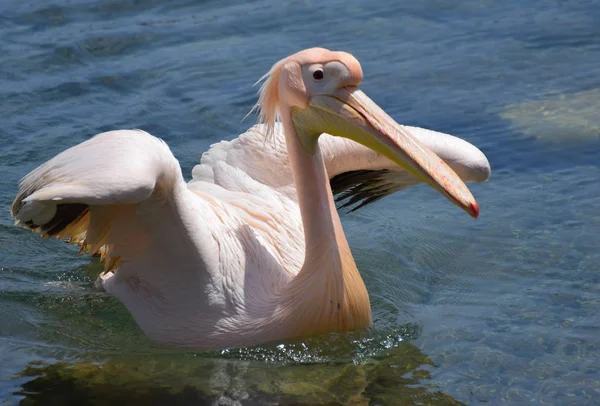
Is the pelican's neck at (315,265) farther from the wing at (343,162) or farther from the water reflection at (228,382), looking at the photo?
the wing at (343,162)

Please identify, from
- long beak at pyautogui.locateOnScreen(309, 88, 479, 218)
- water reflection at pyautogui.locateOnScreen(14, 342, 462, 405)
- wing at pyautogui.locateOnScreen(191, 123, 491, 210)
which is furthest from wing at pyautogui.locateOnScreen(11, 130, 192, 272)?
wing at pyautogui.locateOnScreen(191, 123, 491, 210)

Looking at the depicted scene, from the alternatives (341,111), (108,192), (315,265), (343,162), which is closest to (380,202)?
(343,162)

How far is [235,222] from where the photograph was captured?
477 centimetres

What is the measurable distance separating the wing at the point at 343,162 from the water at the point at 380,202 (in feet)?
1.67

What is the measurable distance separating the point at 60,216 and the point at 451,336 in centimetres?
186

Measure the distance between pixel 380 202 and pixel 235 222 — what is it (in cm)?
198

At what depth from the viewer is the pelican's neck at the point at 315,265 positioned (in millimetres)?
4473

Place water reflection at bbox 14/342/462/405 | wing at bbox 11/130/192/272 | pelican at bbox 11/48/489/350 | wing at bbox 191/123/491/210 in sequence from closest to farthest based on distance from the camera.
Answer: wing at bbox 11/130/192/272 → pelican at bbox 11/48/489/350 → water reflection at bbox 14/342/462/405 → wing at bbox 191/123/491/210

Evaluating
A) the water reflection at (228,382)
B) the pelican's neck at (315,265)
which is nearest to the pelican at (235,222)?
the pelican's neck at (315,265)

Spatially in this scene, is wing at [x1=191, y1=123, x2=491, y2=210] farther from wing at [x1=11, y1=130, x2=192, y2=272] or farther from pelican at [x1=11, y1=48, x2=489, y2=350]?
wing at [x1=11, y1=130, x2=192, y2=272]

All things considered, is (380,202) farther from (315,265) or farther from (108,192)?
(108,192)

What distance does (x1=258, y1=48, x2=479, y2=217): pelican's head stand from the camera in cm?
417

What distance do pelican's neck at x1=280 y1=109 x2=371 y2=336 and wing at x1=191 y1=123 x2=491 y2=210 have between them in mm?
636

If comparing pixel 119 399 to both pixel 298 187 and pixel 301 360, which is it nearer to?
pixel 301 360
